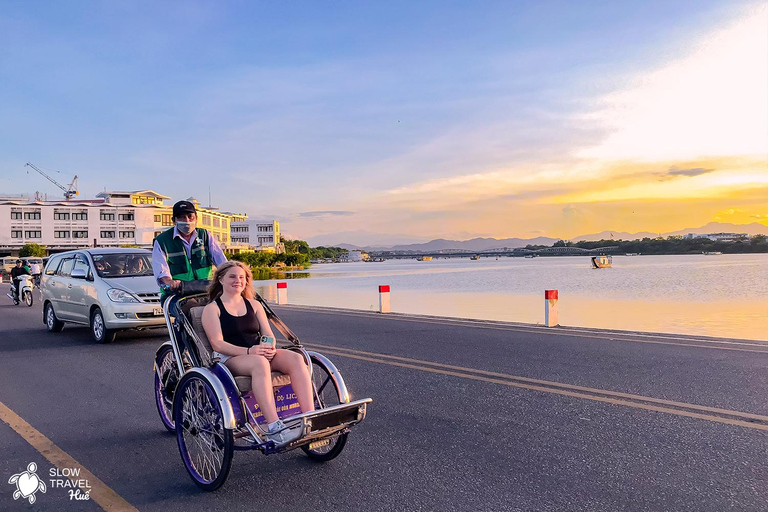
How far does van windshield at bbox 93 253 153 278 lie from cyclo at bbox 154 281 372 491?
7590mm

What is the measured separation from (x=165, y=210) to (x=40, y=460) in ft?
389

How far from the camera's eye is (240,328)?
4.91 metres

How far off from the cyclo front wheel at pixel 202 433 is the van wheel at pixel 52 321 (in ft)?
33.6

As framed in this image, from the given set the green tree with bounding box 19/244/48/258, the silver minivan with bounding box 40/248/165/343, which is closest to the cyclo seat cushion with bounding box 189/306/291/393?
the silver minivan with bounding box 40/248/165/343

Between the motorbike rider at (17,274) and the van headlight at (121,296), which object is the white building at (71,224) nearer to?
the motorbike rider at (17,274)

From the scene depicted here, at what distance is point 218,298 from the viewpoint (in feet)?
16.4

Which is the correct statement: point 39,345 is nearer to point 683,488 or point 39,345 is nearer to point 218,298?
point 218,298

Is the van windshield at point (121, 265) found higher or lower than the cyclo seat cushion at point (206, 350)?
higher

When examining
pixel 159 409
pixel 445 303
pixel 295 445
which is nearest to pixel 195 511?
pixel 295 445

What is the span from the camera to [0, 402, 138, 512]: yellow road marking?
4.03 metres

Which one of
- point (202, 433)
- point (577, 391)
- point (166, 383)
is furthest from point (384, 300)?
point (202, 433)

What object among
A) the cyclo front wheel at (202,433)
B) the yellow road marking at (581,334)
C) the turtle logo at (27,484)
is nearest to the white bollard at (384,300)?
the yellow road marking at (581,334)

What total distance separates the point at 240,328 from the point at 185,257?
172 cm

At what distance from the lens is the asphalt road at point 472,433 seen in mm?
4043
